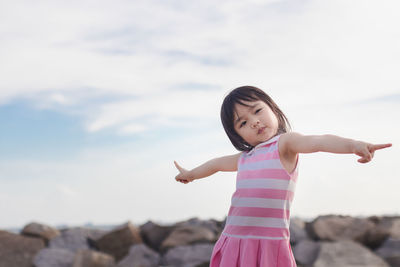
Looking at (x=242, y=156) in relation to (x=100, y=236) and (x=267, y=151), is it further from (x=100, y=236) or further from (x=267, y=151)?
(x=100, y=236)

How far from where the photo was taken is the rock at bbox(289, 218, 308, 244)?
621cm

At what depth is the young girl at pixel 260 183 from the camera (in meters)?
2.14

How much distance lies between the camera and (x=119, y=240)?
264 inches

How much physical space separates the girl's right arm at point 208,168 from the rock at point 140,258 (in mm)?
3569

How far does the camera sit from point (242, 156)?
2.39 m

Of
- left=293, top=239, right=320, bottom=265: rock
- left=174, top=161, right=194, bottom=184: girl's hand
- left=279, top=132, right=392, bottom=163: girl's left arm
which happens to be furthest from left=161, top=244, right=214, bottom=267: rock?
left=279, top=132, right=392, bottom=163: girl's left arm

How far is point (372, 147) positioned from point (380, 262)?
408 centimetres

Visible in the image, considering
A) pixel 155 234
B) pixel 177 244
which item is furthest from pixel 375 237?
pixel 155 234

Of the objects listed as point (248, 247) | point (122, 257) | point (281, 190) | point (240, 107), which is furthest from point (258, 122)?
point (122, 257)

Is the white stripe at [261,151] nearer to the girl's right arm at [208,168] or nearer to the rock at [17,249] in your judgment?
the girl's right arm at [208,168]

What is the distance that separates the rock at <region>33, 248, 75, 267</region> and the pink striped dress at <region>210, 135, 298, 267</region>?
15.2ft

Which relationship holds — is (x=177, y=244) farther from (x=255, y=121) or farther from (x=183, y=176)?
(x=255, y=121)

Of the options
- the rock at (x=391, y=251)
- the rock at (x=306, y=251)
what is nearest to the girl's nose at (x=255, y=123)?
the rock at (x=306, y=251)

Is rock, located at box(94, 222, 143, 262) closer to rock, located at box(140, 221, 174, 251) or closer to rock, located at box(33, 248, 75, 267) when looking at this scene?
rock, located at box(140, 221, 174, 251)
